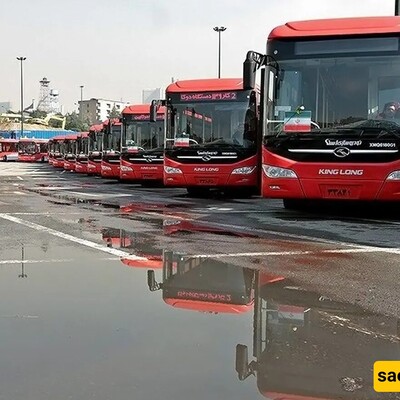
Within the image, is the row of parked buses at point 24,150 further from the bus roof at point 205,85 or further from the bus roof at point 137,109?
the bus roof at point 205,85

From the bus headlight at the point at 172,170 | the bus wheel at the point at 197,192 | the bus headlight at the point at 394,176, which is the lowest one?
the bus wheel at the point at 197,192

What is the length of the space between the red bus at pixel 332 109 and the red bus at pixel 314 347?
5815 mm

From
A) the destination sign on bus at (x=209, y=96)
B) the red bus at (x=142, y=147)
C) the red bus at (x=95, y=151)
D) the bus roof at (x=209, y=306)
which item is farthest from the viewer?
the red bus at (x=95, y=151)

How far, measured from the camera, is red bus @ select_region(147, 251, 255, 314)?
4.94m

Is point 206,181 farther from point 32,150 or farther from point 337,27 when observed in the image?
point 32,150

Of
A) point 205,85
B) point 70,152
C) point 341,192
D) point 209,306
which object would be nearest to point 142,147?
point 205,85

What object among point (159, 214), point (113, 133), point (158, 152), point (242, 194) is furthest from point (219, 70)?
point (159, 214)

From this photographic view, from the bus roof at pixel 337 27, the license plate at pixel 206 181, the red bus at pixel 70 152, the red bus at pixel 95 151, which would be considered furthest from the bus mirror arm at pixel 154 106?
the red bus at pixel 70 152

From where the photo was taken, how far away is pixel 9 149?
71.9m

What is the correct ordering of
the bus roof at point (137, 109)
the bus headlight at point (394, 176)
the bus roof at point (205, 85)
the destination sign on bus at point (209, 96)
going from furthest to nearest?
the bus roof at point (137, 109) < the bus roof at point (205, 85) < the destination sign on bus at point (209, 96) < the bus headlight at point (394, 176)

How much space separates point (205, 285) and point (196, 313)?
2.92 feet

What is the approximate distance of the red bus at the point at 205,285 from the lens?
4.94 metres

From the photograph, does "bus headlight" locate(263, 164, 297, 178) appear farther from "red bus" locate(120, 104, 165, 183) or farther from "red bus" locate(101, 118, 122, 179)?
"red bus" locate(101, 118, 122, 179)

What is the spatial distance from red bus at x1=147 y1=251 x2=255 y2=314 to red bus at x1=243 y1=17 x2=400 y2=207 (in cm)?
460
